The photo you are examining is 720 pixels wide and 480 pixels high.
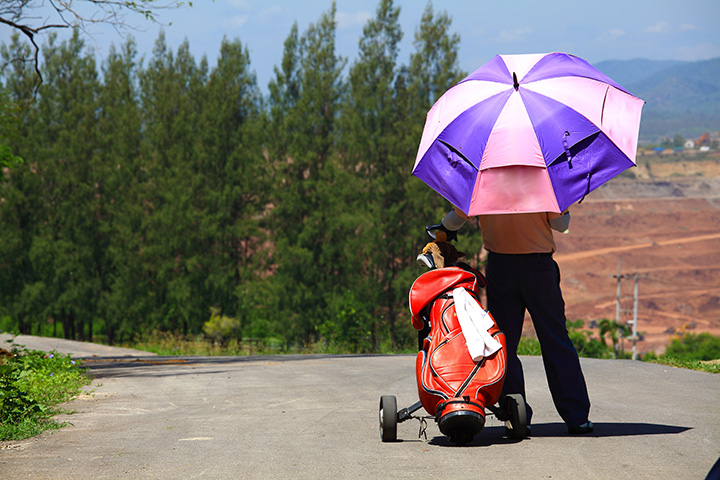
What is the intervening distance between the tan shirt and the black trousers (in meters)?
0.06

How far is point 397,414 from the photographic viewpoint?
5.43m

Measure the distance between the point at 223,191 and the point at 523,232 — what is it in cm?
3218

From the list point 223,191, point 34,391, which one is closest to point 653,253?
point 223,191

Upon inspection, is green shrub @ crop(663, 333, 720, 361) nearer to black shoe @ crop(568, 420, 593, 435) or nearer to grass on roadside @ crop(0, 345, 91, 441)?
grass on roadside @ crop(0, 345, 91, 441)

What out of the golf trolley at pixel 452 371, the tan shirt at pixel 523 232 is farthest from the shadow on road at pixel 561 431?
the tan shirt at pixel 523 232

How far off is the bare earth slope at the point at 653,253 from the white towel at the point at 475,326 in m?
89.6

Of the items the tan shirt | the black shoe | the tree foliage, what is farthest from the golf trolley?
the tree foliage

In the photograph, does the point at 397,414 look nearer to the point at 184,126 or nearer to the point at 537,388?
the point at 537,388

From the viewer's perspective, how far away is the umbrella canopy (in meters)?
5.09

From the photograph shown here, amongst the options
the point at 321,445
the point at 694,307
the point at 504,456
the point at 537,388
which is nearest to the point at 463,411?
the point at 504,456

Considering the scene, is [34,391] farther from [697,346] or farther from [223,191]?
[697,346]

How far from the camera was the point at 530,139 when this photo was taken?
5191mm

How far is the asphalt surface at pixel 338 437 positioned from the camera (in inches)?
182

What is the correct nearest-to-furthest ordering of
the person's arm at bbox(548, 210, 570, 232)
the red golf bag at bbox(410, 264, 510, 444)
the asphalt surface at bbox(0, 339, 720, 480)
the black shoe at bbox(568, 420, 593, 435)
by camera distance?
the asphalt surface at bbox(0, 339, 720, 480)
the red golf bag at bbox(410, 264, 510, 444)
the person's arm at bbox(548, 210, 570, 232)
the black shoe at bbox(568, 420, 593, 435)
